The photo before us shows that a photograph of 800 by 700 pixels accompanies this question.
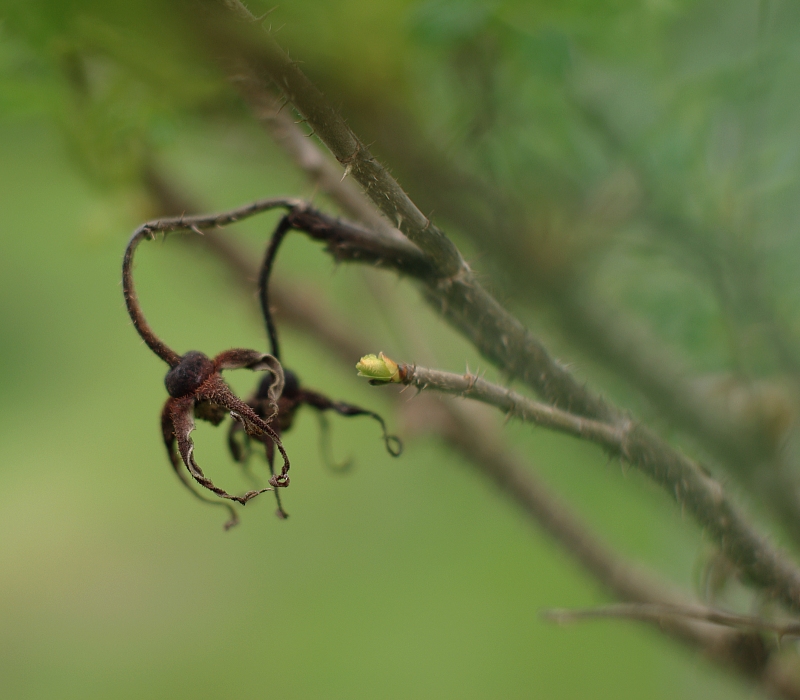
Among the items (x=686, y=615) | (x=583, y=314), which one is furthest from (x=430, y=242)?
(x=583, y=314)

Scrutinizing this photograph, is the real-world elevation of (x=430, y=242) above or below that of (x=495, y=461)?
above

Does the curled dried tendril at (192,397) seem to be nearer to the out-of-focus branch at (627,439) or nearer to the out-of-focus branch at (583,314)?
the out-of-focus branch at (627,439)

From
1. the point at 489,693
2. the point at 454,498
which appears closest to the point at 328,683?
the point at 489,693

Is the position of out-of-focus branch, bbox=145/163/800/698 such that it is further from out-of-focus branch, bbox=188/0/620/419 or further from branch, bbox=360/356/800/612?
out-of-focus branch, bbox=188/0/620/419

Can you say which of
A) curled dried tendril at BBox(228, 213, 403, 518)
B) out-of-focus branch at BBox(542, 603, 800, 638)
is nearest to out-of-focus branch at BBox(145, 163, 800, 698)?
out-of-focus branch at BBox(542, 603, 800, 638)

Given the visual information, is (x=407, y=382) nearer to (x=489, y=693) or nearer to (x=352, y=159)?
(x=352, y=159)

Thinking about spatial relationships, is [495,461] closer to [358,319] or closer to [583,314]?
[583,314]
